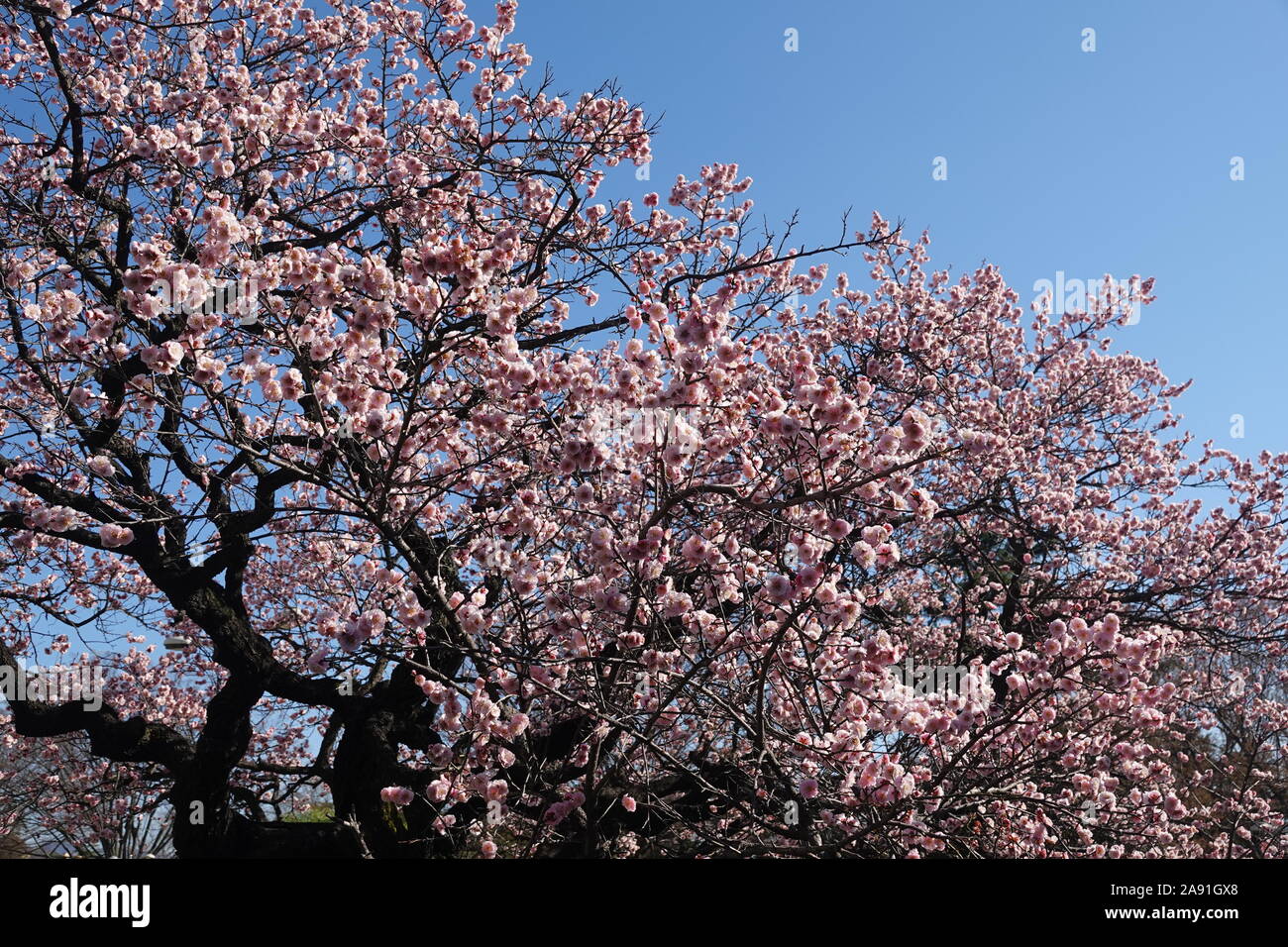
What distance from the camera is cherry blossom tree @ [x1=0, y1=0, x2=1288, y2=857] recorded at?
3779 millimetres

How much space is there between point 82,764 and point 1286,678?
14.9 m

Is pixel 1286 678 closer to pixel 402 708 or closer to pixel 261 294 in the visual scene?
pixel 402 708

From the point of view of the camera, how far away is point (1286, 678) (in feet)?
38.5

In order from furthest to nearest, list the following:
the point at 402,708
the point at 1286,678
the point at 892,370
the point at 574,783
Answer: the point at 1286,678 < the point at 892,370 < the point at 402,708 < the point at 574,783

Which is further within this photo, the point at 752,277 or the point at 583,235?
the point at 752,277

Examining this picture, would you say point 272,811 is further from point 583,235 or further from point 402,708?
point 583,235

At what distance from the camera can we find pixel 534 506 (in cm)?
439

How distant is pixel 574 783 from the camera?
200 inches

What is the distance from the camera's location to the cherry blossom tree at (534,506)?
378cm

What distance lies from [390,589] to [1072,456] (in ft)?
26.5

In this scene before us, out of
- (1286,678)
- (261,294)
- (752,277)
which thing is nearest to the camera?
(261,294)

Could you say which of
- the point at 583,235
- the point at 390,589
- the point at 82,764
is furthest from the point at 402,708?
the point at 82,764
